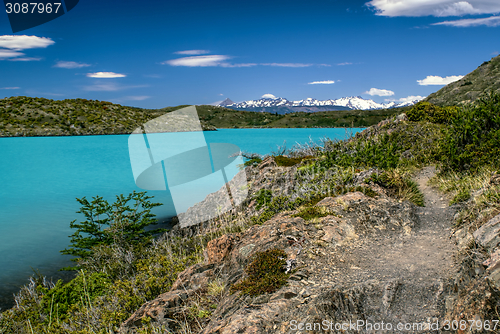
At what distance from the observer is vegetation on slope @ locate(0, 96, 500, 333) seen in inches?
191

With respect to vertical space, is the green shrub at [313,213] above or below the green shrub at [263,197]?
above

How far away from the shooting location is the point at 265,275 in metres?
3.52

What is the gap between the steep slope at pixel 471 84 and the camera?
199 feet

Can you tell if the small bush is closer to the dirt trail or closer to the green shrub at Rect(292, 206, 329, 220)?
the dirt trail

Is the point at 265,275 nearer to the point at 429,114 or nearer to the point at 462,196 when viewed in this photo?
the point at 462,196

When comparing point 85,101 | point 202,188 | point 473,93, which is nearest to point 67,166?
point 202,188

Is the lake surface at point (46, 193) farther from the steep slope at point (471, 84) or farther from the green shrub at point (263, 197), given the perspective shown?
the steep slope at point (471, 84)

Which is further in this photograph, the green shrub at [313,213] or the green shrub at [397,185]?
the green shrub at [397,185]

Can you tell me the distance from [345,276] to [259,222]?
160 inches

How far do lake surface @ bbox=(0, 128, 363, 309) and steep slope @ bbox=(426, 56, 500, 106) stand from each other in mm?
46504

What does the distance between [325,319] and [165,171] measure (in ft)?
13.7

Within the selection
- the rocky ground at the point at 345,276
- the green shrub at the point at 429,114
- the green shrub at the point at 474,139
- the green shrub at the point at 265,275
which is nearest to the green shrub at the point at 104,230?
the rocky ground at the point at 345,276

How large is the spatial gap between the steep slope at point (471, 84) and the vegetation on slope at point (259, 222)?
208 feet

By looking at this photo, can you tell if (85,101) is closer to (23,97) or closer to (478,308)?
(23,97)
